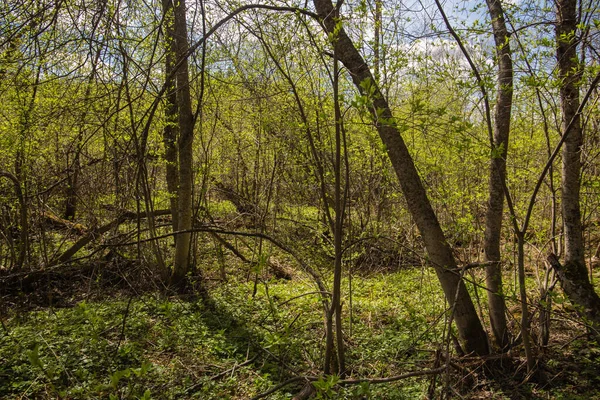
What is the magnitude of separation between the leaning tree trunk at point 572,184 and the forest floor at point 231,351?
0.28m

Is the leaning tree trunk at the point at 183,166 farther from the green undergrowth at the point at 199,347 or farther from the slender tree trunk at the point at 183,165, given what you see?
the green undergrowth at the point at 199,347

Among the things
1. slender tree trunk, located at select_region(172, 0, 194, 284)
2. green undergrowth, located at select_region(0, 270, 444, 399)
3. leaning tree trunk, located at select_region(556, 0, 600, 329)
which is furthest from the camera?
slender tree trunk, located at select_region(172, 0, 194, 284)

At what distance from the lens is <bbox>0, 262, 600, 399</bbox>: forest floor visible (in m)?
3.52

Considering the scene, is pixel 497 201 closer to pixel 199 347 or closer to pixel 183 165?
pixel 199 347

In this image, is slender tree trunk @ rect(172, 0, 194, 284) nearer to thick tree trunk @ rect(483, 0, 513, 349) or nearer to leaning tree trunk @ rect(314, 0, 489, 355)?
leaning tree trunk @ rect(314, 0, 489, 355)

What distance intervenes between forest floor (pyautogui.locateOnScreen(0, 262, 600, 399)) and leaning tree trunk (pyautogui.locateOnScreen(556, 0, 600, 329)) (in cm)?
28

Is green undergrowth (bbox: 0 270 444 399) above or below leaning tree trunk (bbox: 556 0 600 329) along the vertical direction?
below

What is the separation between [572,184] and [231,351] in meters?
3.76

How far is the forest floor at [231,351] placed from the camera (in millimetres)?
3520

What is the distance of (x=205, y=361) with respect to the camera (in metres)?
4.25

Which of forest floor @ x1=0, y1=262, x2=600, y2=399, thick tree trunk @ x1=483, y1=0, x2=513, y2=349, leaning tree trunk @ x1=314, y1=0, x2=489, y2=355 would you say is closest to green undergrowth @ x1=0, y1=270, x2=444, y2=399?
forest floor @ x1=0, y1=262, x2=600, y2=399

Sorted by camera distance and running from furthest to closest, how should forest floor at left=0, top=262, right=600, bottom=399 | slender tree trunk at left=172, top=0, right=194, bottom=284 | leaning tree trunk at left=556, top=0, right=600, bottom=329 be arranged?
1. slender tree trunk at left=172, top=0, right=194, bottom=284
2. leaning tree trunk at left=556, top=0, right=600, bottom=329
3. forest floor at left=0, top=262, right=600, bottom=399

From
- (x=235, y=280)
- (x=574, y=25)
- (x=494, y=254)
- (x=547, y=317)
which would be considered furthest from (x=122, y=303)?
(x=574, y=25)

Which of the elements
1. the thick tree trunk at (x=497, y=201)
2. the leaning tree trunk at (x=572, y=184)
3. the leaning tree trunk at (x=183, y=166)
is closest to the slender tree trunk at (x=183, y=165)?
the leaning tree trunk at (x=183, y=166)
